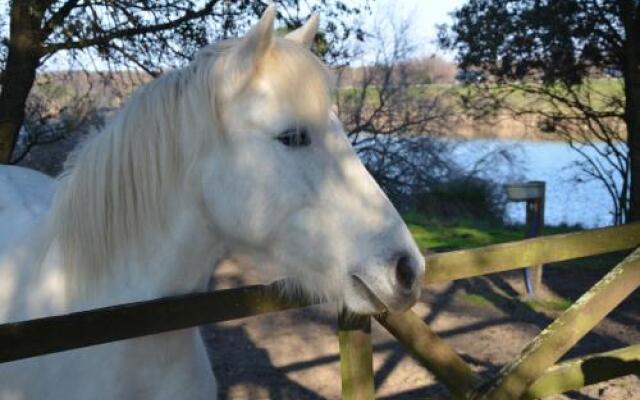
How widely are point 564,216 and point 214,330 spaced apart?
28.2 feet

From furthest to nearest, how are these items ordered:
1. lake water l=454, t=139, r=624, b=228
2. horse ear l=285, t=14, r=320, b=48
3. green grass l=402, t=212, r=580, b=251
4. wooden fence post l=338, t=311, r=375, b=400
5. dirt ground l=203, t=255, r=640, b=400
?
lake water l=454, t=139, r=624, b=228, green grass l=402, t=212, r=580, b=251, dirt ground l=203, t=255, r=640, b=400, wooden fence post l=338, t=311, r=375, b=400, horse ear l=285, t=14, r=320, b=48

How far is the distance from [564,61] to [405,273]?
6.80 meters

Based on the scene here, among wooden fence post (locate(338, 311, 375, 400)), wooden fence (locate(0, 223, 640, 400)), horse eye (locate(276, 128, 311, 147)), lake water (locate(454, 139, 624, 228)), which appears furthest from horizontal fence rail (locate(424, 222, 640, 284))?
lake water (locate(454, 139, 624, 228))

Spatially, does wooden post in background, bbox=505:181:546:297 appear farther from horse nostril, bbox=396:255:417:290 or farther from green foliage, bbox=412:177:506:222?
green foliage, bbox=412:177:506:222

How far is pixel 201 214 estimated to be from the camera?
175 centimetres

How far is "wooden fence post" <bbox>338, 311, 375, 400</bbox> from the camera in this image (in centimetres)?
219

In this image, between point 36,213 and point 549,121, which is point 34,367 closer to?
point 36,213

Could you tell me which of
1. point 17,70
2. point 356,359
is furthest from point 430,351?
point 17,70

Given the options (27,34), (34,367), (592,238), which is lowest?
(34,367)

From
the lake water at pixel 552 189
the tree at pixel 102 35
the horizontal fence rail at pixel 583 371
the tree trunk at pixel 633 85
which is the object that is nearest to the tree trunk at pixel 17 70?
the tree at pixel 102 35

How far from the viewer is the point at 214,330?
5.55m

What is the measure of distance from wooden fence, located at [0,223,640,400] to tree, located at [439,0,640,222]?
491 centimetres

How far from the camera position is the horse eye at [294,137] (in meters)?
1.63

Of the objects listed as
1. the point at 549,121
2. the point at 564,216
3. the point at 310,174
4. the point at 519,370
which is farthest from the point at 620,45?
the point at 310,174
